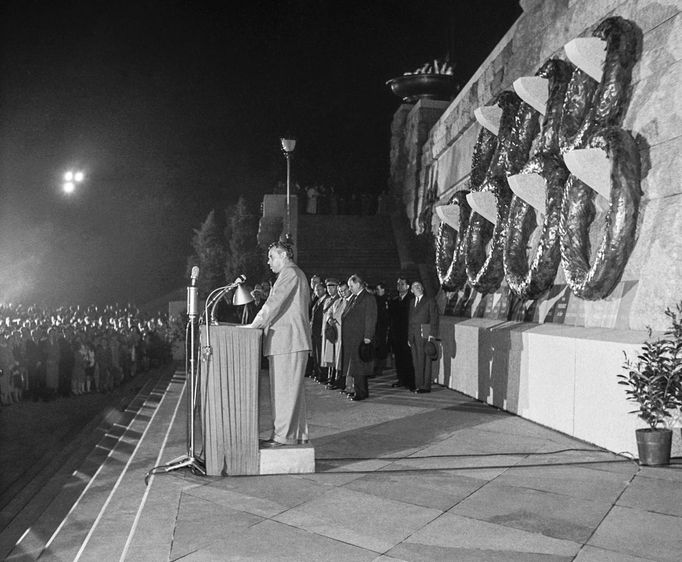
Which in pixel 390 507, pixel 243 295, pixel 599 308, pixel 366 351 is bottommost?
pixel 390 507

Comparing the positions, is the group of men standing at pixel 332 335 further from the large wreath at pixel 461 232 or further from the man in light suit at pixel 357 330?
the large wreath at pixel 461 232

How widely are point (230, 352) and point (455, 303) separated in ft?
27.0

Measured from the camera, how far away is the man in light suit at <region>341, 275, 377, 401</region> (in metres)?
10.2

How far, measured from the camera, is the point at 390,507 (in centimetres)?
466

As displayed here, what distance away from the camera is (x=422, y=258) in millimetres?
20453

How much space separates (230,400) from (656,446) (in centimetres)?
340

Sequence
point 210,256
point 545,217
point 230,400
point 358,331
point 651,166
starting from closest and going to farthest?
1. point 230,400
2. point 651,166
3. point 545,217
4. point 358,331
5. point 210,256

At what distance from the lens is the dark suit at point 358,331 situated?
33.4 feet

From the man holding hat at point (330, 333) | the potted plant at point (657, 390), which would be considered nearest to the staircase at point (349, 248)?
the man holding hat at point (330, 333)

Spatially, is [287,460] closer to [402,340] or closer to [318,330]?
[402,340]

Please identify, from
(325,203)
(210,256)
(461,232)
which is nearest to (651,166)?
(461,232)

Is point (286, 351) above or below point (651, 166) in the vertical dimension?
below

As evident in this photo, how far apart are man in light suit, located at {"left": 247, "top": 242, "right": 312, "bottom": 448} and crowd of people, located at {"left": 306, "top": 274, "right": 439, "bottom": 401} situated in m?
4.36

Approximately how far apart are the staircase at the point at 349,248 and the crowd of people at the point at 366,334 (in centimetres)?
671
